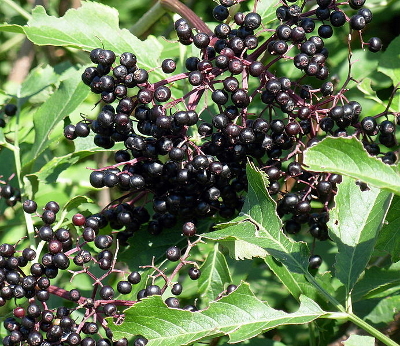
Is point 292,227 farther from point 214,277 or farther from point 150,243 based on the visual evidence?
point 150,243

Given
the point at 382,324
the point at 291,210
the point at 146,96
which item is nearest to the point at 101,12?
the point at 146,96

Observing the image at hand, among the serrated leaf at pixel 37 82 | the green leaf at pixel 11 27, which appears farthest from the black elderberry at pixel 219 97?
the serrated leaf at pixel 37 82

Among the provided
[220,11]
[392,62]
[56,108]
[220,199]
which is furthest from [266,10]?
[56,108]

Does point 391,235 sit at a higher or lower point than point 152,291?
higher

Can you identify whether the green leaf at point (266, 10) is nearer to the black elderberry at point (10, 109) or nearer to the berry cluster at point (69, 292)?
the berry cluster at point (69, 292)

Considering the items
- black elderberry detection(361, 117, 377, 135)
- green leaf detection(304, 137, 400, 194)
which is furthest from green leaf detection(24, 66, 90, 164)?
green leaf detection(304, 137, 400, 194)

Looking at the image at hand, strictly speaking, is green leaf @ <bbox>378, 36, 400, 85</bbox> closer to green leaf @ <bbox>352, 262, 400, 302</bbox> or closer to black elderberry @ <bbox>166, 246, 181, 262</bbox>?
green leaf @ <bbox>352, 262, 400, 302</bbox>
